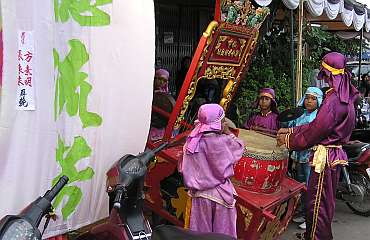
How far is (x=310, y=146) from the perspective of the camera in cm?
466

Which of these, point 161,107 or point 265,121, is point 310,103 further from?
point 161,107

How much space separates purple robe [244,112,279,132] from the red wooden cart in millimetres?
695

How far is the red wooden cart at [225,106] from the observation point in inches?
161


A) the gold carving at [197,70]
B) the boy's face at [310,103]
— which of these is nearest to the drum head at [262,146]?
the gold carving at [197,70]

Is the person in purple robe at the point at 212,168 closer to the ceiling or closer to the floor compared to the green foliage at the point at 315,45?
closer to the floor

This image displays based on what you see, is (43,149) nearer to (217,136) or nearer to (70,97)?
(70,97)

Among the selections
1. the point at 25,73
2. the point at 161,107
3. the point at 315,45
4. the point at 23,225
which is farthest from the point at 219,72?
the point at 315,45

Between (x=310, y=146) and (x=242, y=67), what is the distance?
1.44 m

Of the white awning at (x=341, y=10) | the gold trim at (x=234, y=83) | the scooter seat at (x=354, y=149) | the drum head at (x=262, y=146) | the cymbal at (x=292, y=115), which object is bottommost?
the scooter seat at (x=354, y=149)

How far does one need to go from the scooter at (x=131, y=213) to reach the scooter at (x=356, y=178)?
158 inches

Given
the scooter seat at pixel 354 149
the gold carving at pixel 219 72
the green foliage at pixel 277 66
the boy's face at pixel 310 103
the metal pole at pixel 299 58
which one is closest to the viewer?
the gold carving at pixel 219 72

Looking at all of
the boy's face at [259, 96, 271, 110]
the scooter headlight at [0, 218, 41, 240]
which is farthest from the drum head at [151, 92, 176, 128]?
the scooter headlight at [0, 218, 41, 240]

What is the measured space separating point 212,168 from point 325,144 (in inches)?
57.3

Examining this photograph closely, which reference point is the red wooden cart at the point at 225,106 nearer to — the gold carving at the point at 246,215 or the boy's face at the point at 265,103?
the gold carving at the point at 246,215
